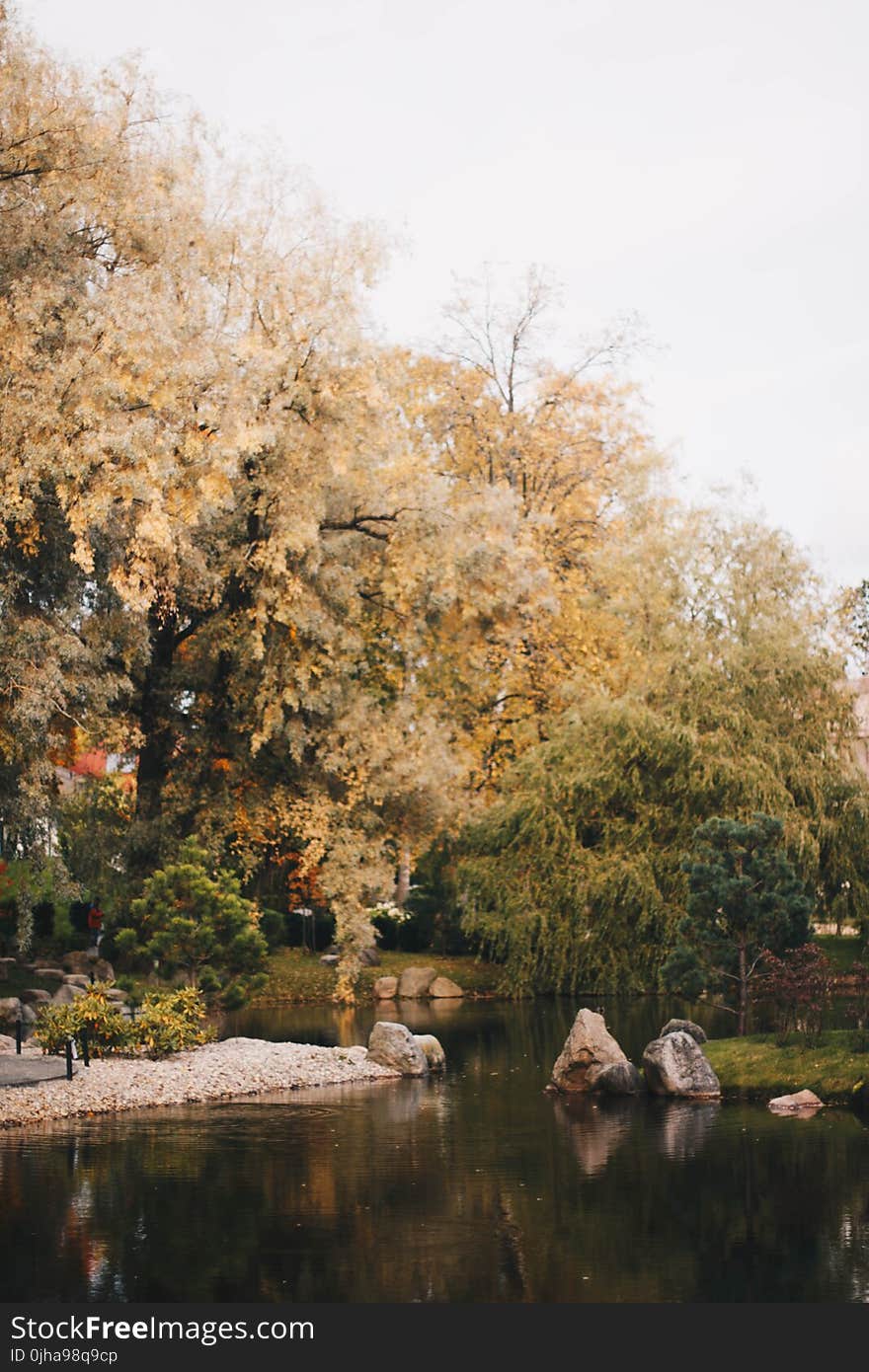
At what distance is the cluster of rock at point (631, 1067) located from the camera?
14227mm

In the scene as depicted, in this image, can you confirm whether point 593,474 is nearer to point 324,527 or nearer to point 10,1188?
point 324,527

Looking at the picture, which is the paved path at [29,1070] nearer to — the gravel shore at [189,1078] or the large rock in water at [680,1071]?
the gravel shore at [189,1078]

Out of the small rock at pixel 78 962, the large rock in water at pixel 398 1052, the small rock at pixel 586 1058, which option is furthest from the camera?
the small rock at pixel 78 962

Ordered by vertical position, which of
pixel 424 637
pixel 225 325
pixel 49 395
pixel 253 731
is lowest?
pixel 253 731

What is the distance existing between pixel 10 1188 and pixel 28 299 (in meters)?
12.2

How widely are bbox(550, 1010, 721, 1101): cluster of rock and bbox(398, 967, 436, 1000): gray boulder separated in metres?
13.0

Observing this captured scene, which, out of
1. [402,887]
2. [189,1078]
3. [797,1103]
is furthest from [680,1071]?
[402,887]

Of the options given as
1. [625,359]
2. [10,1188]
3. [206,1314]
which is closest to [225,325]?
[625,359]

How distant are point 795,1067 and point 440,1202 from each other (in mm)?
6033

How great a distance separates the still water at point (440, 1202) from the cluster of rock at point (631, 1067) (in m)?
0.43

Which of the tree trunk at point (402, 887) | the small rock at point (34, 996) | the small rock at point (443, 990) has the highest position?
the tree trunk at point (402, 887)

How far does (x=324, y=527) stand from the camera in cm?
2477

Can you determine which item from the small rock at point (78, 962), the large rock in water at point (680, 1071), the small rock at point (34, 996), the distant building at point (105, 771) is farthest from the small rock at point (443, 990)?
the large rock in water at point (680, 1071)

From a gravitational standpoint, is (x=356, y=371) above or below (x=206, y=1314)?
above
